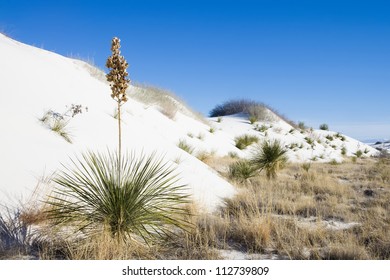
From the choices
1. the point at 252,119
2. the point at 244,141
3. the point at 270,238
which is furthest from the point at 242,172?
the point at 252,119

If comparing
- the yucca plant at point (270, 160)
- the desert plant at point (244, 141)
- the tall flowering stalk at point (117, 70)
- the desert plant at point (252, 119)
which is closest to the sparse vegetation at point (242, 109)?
the desert plant at point (252, 119)

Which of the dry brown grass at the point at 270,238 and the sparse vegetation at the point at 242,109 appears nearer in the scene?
the dry brown grass at the point at 270,238

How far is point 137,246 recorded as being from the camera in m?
3.13

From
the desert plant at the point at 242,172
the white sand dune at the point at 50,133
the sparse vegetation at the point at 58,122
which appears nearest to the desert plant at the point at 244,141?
the desert plant at the point at 242,172

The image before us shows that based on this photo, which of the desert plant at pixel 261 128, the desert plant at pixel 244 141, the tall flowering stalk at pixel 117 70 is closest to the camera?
the tall flowering stalk at pixel 117 70

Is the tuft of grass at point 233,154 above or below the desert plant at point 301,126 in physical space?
below

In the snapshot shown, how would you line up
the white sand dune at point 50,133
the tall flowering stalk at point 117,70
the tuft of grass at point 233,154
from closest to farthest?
the tall flowering stalk at point 117,70, the white sand dune at point 50,133, the tuft of grass at point 233,154

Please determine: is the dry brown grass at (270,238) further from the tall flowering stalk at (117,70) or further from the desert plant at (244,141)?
the desert plant at (244,141)

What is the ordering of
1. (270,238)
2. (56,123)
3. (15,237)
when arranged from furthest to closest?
(56,123) → (270,238) → (15,237)

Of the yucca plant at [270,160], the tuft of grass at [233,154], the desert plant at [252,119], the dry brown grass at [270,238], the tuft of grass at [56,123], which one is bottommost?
the dry brown grass at [270,238]

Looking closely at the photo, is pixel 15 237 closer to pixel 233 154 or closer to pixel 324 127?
pixel 233 154

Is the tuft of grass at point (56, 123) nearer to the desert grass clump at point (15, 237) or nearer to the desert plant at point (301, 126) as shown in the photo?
the desert grass clump at point (15, 237)
